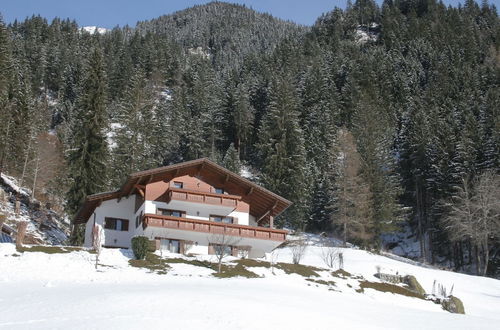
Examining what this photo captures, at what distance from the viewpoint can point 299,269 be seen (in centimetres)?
3475

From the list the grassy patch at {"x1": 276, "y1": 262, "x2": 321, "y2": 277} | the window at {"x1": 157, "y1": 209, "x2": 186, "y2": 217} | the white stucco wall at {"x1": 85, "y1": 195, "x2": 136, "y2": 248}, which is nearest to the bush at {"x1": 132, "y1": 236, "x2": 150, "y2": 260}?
the window at {"x1": 157, "y1": 209, "x2": 186, "y2": 217}

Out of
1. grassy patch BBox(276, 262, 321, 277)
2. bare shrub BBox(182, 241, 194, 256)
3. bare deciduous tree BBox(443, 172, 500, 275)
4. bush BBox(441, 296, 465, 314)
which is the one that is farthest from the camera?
bare deciduous tree BBox(443, 172, 500, 275)

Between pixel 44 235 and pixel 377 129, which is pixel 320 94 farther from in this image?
pixel 44 235

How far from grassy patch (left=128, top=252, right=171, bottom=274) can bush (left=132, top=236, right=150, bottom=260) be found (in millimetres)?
375

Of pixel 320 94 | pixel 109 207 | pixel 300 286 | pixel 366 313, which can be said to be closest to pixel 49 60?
pixel 320 94

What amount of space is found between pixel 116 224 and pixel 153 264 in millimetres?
10750

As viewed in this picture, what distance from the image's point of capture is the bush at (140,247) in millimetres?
33062

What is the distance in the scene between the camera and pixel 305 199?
193 ft

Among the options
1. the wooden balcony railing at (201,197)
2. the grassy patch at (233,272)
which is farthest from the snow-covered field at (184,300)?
the wooden balcony railing at (201,197)

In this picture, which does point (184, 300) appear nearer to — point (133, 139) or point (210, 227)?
point (210, 227)

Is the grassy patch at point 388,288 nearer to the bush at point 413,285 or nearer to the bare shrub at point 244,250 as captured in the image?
the bush at point 413,285

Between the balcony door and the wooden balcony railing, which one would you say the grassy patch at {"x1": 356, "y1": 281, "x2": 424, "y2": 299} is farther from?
the balcony door

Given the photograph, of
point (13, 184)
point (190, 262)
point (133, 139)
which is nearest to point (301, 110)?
point (133, 139)

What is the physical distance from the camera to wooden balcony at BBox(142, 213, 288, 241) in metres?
36.8
